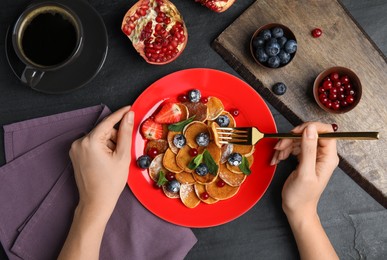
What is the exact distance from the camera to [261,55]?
129cm

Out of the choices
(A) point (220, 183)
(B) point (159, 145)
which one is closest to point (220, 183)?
(A) point (220, 183)

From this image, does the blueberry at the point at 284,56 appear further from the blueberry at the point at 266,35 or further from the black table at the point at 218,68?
the black table at the point at 218,68

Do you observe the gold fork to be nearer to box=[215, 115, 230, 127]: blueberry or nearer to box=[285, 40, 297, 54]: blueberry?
box=[215, 115, 230, 127]: blueberry

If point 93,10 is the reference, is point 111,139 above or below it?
below

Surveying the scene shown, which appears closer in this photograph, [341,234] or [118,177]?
[118,177]

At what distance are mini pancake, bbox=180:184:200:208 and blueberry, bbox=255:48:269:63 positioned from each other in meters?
0.40

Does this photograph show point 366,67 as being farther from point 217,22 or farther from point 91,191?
point 91,191

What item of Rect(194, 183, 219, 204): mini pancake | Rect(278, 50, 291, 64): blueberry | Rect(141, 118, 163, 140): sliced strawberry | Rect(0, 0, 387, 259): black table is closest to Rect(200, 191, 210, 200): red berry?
Rect(194, 183, 219, 204): mini pancake

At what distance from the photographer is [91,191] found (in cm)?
127

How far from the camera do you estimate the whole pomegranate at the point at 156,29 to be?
4.22 feet

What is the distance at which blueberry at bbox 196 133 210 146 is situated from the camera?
1.30 meters

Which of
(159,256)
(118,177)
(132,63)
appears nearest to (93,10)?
(132,63)

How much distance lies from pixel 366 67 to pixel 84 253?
957 mm

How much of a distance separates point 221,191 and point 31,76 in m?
0.61
